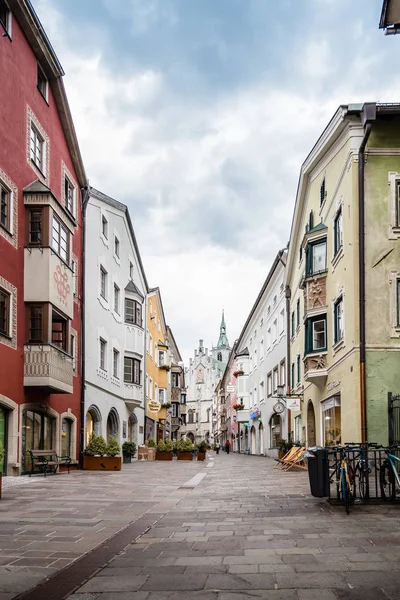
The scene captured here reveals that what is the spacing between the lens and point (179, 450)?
41875 millimetres

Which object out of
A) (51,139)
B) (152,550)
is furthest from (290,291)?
(152,550)

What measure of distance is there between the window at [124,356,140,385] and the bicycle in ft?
86.6

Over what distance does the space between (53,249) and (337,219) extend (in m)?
9.69

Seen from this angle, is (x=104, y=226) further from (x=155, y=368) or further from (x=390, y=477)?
(x=390, y=477)

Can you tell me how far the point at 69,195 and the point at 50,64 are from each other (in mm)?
5160

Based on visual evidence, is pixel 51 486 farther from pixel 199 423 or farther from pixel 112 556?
pixel 199 423

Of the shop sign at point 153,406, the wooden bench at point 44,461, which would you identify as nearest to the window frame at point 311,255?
the wooden bench at point 44,461

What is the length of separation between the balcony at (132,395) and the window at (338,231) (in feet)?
55.2

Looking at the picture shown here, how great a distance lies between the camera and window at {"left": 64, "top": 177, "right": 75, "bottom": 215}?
2741 centimetres

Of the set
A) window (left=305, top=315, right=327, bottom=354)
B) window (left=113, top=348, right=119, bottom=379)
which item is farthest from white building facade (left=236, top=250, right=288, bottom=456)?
window (left=305, top=315, right=327, bottom=354)

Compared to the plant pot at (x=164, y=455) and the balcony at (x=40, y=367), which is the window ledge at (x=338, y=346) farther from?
the plant pot at (x=164, y=455)

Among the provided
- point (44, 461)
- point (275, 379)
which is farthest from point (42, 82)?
point (275, 379)

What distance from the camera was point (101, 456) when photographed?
86.1 feet

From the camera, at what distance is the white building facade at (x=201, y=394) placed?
6191 inches
